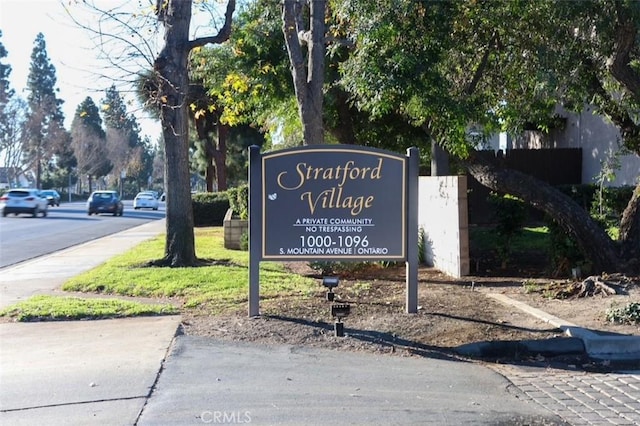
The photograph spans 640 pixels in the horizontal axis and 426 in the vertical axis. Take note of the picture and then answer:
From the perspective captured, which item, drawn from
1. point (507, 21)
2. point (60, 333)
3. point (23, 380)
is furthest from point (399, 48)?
point (23, 380)

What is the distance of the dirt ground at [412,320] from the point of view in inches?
317

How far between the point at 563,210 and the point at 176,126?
7400 millimetres

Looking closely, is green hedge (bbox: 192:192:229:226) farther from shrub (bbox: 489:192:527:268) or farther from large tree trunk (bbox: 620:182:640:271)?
large tree trunk (bbox: 620:182:640:271)

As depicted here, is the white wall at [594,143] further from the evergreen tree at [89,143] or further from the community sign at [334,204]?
the evergreen tree at [89,143]

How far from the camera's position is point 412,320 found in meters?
8.86

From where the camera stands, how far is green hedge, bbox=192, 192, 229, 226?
33.4 m

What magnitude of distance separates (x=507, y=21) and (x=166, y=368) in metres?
7.53

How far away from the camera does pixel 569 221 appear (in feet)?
37.6

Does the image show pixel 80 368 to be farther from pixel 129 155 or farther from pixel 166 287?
pixel 129 155

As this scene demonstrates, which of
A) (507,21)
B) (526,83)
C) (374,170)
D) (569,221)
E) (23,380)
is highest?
(507,21)

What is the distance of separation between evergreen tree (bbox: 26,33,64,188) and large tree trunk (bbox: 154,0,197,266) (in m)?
69.5

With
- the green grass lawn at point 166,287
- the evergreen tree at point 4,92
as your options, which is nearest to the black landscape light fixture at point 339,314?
the green grass lawn at point 166,287

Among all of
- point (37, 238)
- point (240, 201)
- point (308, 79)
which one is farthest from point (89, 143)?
point (308, 79)

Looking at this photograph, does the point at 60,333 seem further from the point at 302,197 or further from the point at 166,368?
the point at 302,197
